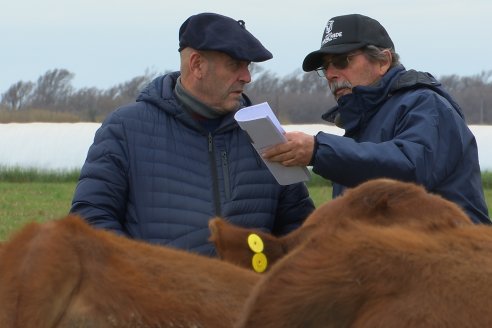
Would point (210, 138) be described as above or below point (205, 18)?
below

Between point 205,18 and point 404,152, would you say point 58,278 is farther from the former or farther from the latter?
point 205,18

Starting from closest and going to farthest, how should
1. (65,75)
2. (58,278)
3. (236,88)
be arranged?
1. (58,278)
2. (236,88)
3. (65,75)

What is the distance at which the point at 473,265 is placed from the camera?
1502 mm

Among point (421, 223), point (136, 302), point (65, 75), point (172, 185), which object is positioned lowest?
point (65, 75)

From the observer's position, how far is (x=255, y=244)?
2.44 metres

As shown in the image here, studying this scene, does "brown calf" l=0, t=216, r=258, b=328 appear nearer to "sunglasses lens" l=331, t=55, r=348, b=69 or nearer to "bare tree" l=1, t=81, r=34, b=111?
"sunglasses lens" l=331, t=55, r=348, b=69

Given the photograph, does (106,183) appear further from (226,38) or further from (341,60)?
(341,60)


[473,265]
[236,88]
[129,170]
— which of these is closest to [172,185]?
[129,170]

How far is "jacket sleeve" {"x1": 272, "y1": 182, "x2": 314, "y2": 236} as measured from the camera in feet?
13.9

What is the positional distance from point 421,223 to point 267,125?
1.62 m

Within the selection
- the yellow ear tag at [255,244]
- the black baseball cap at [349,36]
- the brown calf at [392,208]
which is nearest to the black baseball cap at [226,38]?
the black baseball cap at [349,36]

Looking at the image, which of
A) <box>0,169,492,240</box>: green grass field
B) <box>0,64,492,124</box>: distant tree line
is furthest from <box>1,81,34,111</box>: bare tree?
<box>0,169,492,240</box>: green grass field

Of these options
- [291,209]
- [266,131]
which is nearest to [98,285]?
[266,131]

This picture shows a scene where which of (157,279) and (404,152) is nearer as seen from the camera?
(157,279)
